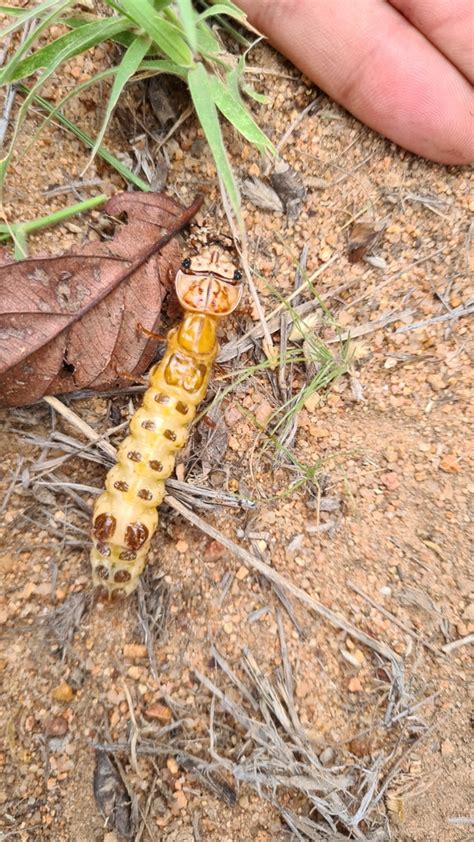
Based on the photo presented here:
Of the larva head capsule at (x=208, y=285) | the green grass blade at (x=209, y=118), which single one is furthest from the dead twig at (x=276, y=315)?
the green grass blade at (x=209, y=118)

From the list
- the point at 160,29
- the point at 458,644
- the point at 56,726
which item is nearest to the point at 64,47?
the point at 160,29

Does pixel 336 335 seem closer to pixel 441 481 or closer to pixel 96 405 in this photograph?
pixel 441 481

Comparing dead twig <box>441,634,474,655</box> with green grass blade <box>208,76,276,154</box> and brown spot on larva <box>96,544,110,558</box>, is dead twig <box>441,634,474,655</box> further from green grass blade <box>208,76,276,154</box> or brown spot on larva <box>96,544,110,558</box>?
green grass blade <box>208,76,276,154</box>

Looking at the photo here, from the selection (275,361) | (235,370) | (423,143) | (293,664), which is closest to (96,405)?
(235,370)

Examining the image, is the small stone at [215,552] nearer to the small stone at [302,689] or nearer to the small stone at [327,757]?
the small stone at [302,689]

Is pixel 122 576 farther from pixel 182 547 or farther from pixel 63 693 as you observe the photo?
pixel 63 693

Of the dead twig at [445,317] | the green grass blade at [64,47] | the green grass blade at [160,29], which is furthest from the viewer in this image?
the dead twig at [445,317]
